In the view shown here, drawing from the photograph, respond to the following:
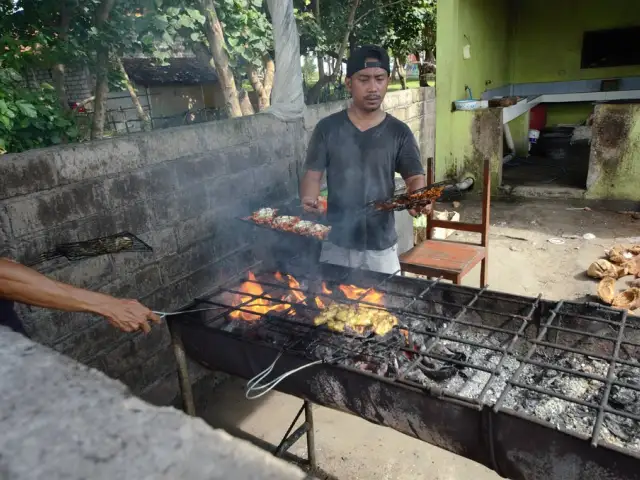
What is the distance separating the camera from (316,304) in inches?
126

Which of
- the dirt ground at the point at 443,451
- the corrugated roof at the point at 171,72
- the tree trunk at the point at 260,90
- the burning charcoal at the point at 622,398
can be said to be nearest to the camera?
the burning charcoal at the point at 622,398

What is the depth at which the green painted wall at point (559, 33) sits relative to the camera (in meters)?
11.2

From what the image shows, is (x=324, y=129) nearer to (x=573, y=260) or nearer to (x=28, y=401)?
(x=28, y=401)

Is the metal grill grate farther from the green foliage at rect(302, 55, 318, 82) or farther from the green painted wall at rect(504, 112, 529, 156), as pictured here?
the green foliage at rect(302, 55, 318, 82)

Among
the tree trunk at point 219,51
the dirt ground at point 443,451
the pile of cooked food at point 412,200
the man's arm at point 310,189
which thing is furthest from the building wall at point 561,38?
the man's arm at point 310,189

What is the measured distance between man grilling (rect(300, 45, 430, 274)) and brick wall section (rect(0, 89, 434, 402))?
1.01 metres

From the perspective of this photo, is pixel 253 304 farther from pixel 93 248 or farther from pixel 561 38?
pixel 561 38

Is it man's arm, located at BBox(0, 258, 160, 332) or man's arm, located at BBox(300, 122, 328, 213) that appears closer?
man's arm, located at BBox(0, 258, 160, 332)

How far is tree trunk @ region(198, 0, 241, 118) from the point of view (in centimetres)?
734

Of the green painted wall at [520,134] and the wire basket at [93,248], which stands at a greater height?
the wire basket at [93,248]

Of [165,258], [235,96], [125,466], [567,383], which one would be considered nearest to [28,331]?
[165,258]

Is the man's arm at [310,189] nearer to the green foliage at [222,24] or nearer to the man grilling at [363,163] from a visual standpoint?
the man grilling at [363,163]

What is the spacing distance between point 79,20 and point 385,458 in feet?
23.8

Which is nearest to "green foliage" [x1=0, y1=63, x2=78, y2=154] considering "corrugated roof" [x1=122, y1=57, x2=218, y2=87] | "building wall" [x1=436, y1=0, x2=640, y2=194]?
"building wall" [x1=436, y1=0, x2=640, y2=194]
